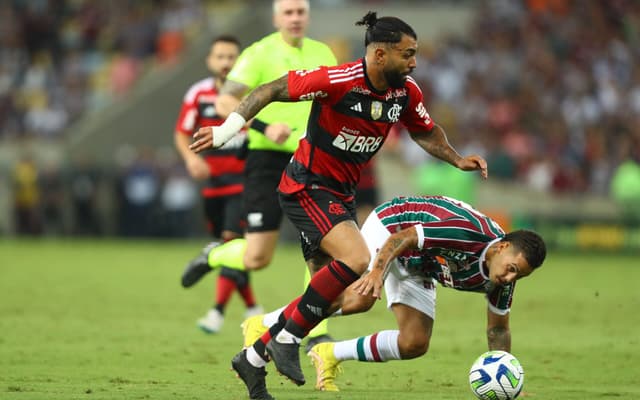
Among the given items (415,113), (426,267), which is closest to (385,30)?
(415,113)

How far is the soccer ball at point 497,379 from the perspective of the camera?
7031mm

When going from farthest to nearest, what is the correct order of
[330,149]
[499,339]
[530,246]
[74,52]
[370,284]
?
[74,52]
[499,339]
[330,149]
[530,246]
[370,284]

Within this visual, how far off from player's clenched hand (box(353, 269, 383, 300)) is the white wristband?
3.70 ft

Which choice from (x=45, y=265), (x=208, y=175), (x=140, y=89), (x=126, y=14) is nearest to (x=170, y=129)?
(x=140, y=89)

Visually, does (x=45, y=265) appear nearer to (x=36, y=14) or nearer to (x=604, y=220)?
(x=604, y=220)

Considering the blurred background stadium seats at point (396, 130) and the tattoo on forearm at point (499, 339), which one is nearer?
the tattoo on forearm at point (499, 339)

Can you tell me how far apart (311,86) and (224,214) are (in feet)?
15.4

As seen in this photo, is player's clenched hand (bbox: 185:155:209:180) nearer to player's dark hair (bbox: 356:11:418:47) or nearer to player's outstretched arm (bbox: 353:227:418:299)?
player's dark hair (bbox: 356:11:418:47)

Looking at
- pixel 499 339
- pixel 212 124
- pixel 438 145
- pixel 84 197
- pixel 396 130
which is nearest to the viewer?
pixel 499 339

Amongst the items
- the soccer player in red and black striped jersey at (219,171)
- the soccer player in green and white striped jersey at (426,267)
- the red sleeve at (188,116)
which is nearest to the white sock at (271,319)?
the soccer player in green and white striped jersey at (426,267)

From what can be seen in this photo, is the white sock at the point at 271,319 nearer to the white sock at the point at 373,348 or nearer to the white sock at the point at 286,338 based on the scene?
the white sock at the point at 373,348

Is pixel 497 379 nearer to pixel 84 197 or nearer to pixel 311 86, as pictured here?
pixel 311 86

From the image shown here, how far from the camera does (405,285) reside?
7664mm

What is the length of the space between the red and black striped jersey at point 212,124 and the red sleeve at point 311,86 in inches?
169
